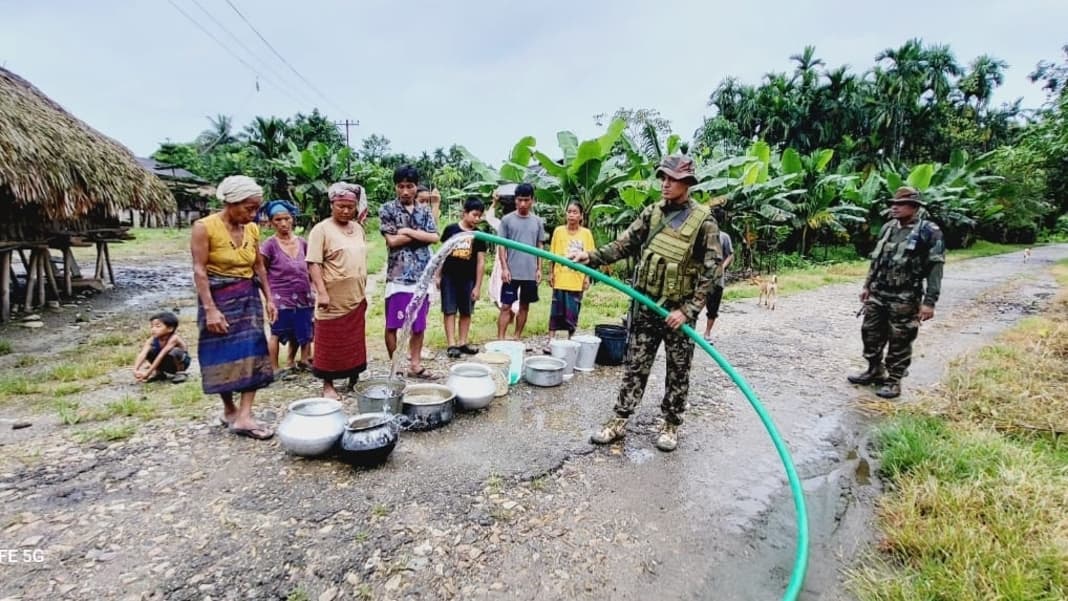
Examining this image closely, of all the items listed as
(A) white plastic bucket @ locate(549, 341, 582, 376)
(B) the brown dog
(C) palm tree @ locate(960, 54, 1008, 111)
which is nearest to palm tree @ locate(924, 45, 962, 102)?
(C) palm tree @ locate(960, 54, 1008, 111)

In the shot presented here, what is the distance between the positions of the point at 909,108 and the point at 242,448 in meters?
40.7

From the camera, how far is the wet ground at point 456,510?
7.62ft

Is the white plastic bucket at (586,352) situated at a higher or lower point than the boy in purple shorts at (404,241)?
lower

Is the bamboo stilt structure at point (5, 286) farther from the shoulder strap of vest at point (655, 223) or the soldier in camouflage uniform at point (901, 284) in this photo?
the soldier in camouflage uniform at point (901, 284)

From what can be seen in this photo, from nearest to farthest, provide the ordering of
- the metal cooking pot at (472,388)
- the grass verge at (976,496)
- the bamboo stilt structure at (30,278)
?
the grass verge at (976,496), the metal cooking pot at (472,388), the bamboo stilt structure at (30,278)

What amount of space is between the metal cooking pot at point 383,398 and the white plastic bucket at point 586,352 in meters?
2.03

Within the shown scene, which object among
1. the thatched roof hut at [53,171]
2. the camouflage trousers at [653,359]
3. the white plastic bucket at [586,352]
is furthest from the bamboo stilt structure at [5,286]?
the camouflage trousers at [653,359]

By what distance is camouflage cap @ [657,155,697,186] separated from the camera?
3.21 metres

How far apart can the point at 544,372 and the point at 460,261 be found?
145cm

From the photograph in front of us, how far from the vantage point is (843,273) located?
49.1 feet

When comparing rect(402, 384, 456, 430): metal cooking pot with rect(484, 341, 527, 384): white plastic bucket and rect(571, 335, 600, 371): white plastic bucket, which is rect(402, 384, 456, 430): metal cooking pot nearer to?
rect(484, 341, 527, 384): white plastic bucket

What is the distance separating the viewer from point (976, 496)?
2.83 m

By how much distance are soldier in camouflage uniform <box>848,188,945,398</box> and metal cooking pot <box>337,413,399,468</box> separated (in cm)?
450

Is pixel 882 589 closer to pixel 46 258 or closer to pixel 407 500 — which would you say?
pixel 407 500
